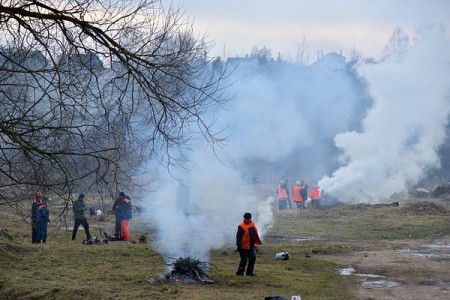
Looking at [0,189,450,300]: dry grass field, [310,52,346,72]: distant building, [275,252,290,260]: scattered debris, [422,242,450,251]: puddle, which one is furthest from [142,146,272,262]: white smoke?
[310,52,346,72]: distant building

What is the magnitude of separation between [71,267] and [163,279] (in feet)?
9.65

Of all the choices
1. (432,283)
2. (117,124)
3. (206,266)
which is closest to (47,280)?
(206,266)

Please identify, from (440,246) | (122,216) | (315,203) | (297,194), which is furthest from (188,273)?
(315,203)

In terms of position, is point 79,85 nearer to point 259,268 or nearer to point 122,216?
point 259,268

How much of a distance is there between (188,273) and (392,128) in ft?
97.4

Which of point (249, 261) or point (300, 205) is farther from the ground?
point (300, 205)

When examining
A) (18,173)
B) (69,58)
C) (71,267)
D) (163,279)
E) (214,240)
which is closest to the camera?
(69,58)

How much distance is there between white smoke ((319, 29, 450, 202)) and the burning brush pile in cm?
2659

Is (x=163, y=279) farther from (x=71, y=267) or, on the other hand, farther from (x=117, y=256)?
(x=117, y=256)

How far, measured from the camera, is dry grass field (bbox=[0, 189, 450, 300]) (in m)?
13.0

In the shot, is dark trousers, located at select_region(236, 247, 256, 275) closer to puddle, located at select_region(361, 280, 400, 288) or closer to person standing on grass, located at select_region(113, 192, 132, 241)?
puddle, located at select_region(361, 280, 400, 288)

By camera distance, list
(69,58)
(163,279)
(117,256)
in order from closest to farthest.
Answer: (69,58), (163,279), (117,256)

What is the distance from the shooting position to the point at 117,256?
1761 centimetres

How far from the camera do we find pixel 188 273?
46.5 ft
